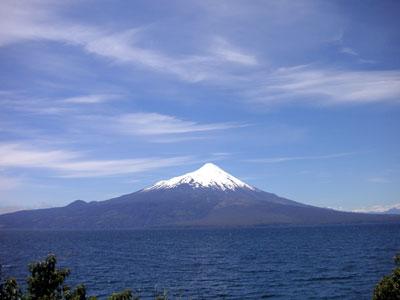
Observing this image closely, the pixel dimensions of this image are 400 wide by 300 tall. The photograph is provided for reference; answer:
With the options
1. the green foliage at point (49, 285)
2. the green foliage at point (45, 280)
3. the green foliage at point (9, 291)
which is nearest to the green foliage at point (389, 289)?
the green foliage at point (49, 285)

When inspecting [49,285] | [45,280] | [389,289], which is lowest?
[389,289]

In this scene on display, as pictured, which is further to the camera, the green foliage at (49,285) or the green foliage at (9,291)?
the green foliage at (49,285)

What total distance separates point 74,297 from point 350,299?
142ft

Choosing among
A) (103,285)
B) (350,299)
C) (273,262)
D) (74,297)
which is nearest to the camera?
(74,297)

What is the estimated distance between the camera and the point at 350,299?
55.5 metres

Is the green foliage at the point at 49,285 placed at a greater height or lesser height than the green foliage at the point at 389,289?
greater

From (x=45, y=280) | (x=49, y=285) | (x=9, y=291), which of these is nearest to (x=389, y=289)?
(x=49, y=285)

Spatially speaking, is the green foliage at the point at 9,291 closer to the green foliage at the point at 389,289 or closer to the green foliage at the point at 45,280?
the green foliage at the point at 45,280

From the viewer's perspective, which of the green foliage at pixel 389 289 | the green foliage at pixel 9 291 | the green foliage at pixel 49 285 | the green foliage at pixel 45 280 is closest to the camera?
the green foliage at pixel 9 291

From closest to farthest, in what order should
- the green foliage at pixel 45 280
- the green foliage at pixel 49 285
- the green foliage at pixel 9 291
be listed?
the green foliage at pixel 9 291 < the green foliage at pixel 49 285 < the green foliage at pixel 45 280

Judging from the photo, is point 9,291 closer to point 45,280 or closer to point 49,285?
point 45,280

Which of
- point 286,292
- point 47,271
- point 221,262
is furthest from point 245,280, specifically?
point 47,271

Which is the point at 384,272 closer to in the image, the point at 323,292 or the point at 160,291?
the point at 323,292

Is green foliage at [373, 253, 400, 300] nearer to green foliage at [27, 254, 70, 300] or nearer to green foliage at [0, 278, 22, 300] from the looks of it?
green foliage at [27, 254, 70, 300]
